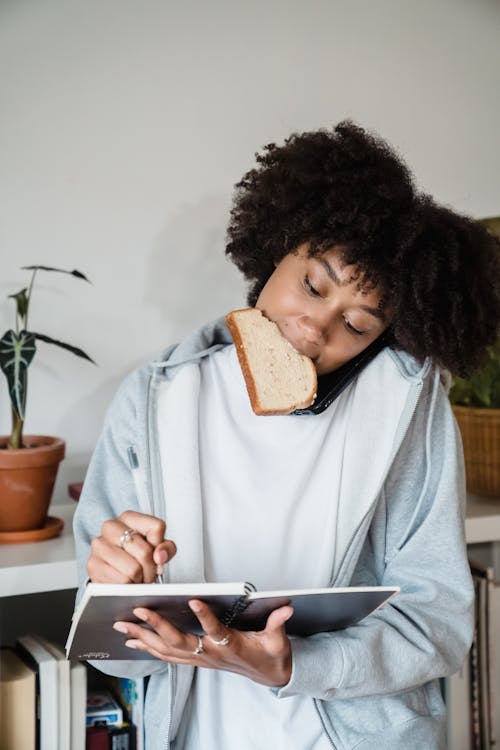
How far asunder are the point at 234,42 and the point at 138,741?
4.34 feet

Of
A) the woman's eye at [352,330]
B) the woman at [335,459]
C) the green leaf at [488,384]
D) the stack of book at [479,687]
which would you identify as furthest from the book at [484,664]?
the woman's eye at [352,330]

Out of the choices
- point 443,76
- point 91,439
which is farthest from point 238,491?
point 443,76

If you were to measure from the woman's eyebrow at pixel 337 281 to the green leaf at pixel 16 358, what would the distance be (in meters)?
0.50

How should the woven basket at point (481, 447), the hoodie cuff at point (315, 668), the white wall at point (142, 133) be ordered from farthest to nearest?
the woven basket at point (481, 447) < the white wall at point (142, 133) < the hoodie cuff at point (315, 668)

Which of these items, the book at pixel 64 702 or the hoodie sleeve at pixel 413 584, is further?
the book at pixel 64 702

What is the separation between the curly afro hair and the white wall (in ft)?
1.53

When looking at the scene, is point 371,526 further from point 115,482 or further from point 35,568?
point 35,568

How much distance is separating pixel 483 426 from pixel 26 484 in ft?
2.92

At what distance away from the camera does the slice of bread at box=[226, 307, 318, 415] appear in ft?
3.77

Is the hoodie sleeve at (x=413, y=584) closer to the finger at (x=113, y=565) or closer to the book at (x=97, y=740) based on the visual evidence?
the finger at (x=113, y=565)

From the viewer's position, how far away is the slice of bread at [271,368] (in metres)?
1.15

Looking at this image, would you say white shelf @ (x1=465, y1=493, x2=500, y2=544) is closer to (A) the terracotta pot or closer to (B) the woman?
(B) the woman

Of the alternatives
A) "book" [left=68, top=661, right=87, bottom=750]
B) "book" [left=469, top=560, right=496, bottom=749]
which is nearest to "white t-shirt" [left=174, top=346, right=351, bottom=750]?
"book" [left=68, top=661, right=87, bottom=750]

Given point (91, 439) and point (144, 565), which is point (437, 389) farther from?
point (91, 439)
